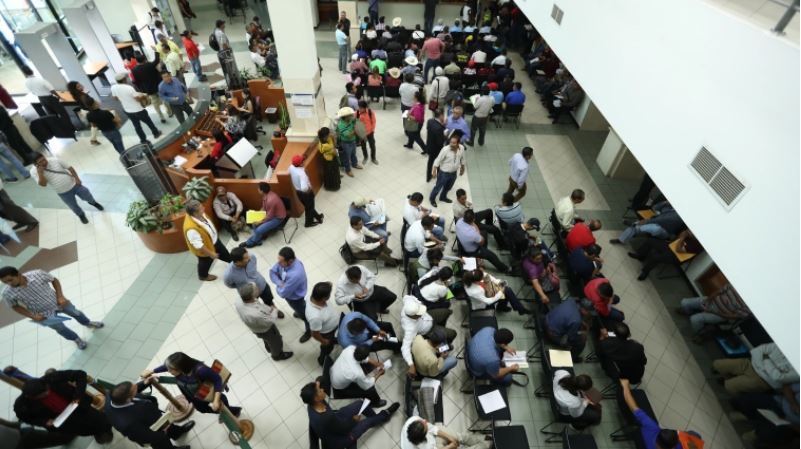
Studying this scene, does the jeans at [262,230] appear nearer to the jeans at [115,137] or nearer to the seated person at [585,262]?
the jeans at [115,137]

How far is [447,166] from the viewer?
6.87m

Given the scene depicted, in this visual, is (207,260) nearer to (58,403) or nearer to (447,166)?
(58,403)

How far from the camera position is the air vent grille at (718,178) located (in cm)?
321

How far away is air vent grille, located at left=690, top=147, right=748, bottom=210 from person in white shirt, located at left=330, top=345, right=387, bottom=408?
145 inches

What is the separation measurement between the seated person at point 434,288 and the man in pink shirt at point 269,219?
2.84 metres

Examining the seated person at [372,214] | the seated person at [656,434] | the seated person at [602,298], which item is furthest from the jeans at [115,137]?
the seated person at [656,434]

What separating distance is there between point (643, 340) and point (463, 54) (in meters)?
9.60

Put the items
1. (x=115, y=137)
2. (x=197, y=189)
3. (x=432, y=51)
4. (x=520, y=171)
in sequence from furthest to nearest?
(x=432, y=51)
(x=115, y=137)
(x=520, y=171)
(x=197, y=189)

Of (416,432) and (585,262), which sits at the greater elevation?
(416,432)

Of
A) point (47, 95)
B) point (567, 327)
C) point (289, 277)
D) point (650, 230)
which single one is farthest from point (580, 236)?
point (47, 95)

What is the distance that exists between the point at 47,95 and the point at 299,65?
613 cm


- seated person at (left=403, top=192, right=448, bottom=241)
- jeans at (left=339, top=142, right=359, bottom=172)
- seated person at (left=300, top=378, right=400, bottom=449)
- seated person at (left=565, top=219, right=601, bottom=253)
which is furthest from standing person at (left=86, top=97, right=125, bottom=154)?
seated person at (left=565, top=219, right=601, bottom=253)

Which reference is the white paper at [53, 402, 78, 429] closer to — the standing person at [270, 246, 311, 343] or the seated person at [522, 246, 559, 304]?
the standing person at [270, 246, 311, 343]

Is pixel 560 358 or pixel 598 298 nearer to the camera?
pixel 560 358
